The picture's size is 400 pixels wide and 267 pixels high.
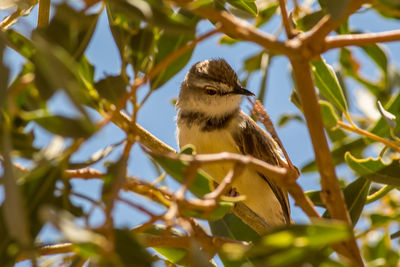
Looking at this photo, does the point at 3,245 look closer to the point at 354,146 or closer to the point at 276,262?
the point at 276,262

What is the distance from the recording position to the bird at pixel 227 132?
439cm

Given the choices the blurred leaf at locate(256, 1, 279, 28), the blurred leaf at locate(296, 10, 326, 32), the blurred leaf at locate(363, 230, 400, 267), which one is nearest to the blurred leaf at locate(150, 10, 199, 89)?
the blurred leaf at locate(296, 10, 326, 32)

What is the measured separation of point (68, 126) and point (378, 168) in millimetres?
1758

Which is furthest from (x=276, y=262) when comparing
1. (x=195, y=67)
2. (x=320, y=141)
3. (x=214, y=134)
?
(x=195, y=67)

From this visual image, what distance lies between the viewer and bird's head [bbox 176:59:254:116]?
474 cm

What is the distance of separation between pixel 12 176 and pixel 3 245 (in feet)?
1.68

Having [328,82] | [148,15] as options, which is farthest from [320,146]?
[328,82]

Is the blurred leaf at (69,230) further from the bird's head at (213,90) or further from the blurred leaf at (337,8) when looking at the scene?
the bird's head at (213,90)

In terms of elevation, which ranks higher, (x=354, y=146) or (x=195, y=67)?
(x=195, y=67)

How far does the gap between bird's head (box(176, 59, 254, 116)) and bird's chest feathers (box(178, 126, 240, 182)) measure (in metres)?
0.27

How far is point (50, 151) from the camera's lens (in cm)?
181

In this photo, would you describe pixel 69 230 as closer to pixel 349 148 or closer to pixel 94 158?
pixel 94 158

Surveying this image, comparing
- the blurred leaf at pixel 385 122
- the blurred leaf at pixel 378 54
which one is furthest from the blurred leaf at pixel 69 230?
the blurred leaf at pixel 378 54

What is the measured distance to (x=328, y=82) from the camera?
3246mm
